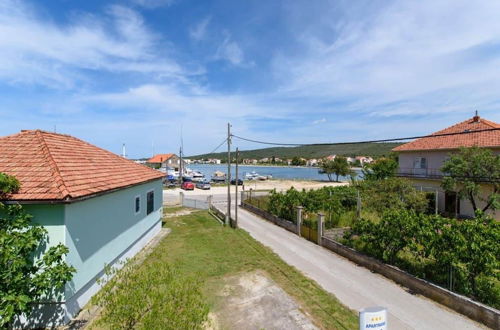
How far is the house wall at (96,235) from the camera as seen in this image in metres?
8.21

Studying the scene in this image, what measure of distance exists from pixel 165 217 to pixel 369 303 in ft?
63.4

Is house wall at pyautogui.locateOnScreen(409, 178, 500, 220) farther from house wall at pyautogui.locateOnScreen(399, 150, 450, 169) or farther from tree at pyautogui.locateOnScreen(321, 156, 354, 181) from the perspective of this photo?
tree at pyautogui.locateOnScreen(321, 156, 354, 181)

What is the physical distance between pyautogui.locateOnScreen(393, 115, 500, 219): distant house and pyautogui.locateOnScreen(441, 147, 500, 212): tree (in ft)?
7.60

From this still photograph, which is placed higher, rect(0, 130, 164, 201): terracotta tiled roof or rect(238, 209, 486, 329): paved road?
rect(0, 130, 164, 201): terracotta tiled roof

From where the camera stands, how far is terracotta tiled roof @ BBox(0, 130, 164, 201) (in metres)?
7.88

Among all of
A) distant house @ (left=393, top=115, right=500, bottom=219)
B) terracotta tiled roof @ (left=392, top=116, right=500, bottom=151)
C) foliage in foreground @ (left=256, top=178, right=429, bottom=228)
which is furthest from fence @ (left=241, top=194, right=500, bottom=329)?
terracotta tiled roof @ (left=392, top=116, right=500, bottom=151)

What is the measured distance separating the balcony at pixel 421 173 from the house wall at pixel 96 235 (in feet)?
81.6

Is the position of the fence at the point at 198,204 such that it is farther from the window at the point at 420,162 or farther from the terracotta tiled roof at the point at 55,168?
the window at the point at 420,162

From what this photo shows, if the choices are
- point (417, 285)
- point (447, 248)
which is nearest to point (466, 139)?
point (447, 248)

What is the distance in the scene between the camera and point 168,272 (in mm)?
5332

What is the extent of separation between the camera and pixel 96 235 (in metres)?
→ 9.71

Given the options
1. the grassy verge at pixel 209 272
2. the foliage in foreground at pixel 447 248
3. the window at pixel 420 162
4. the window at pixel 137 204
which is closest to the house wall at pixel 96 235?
the window at pixel 137 204

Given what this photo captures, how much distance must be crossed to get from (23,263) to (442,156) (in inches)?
1162

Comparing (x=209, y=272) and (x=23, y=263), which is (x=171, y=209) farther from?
→ (x=23, y=263)
